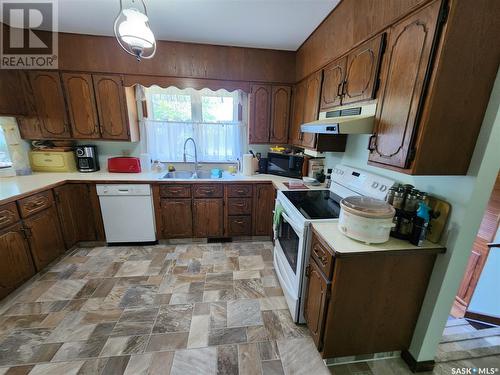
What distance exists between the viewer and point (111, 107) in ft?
8.79

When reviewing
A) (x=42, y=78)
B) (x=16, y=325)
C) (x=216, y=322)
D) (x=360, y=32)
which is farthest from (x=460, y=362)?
(x=42, y=78)

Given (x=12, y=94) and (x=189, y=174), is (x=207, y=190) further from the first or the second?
(x=12, y=94)

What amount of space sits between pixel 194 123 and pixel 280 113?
4.20 feet

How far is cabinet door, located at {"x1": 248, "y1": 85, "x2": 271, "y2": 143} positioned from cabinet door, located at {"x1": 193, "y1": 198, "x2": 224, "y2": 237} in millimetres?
1061

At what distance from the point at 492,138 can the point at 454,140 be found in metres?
0.15

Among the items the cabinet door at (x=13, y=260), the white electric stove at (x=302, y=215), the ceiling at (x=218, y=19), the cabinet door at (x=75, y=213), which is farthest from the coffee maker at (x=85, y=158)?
the white electric stove at (x=302, y=215)

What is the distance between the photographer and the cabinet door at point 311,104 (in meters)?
2.22

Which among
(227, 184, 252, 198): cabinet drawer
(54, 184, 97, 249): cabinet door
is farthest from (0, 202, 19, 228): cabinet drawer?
(227, 184, 252, 198): cabinet drawer

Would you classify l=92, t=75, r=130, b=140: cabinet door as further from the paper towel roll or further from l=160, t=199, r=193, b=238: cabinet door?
the paper towel roll

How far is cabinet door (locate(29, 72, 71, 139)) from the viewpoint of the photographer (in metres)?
2.51

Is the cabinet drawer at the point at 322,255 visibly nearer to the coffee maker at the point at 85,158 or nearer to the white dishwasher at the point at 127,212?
the white dishwasher at the point at 127,212

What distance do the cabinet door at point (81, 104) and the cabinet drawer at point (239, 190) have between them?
1884 mm

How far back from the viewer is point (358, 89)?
1.58m

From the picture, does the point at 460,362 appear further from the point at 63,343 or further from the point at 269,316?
the point at 63,343
